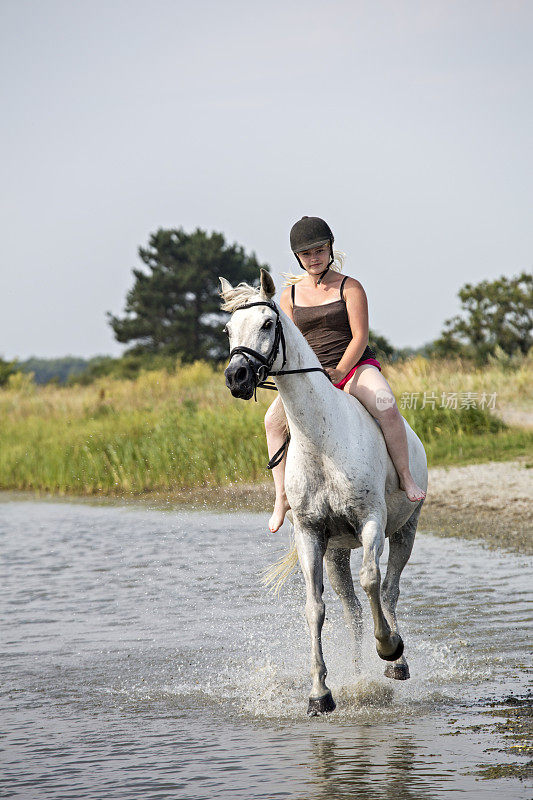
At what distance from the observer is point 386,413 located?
20.1 feet

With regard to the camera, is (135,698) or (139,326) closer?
(135,698)

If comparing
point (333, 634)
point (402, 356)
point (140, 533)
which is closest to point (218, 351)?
point (402, 356)

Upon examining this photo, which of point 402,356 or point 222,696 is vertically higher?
point 402,356

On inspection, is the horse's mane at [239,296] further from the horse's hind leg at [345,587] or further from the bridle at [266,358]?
the horse's hind leg at [345,587]

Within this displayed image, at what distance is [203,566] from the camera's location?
11.7 metres

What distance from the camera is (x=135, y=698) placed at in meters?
6.71

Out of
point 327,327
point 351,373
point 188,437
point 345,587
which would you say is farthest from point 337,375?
point 188,437

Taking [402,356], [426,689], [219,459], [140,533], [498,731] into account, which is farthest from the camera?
[402,356]

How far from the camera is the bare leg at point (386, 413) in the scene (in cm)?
612

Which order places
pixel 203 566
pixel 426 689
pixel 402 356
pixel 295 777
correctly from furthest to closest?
pixel 402 356 → pixel 203 566 → pixel 426 689 → pixel 295 777

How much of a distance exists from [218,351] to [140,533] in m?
41.4

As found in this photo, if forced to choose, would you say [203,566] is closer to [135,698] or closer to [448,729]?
[135,698]

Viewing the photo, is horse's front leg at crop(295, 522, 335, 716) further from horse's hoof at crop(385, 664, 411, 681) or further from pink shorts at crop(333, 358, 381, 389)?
pink shorts at crop(333, 358, 381, 389)

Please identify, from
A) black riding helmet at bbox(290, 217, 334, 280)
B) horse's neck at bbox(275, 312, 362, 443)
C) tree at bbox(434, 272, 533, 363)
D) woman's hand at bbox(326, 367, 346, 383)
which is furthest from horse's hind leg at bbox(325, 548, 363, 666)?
tree at bbox(434, 272, 533, 363)
